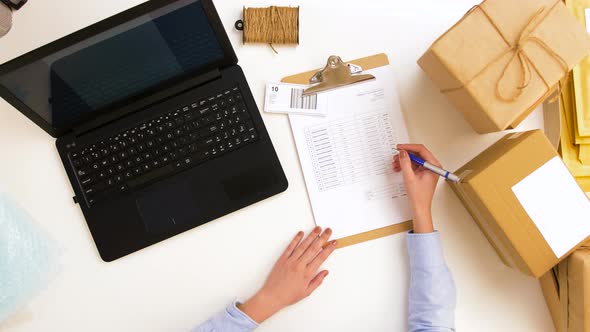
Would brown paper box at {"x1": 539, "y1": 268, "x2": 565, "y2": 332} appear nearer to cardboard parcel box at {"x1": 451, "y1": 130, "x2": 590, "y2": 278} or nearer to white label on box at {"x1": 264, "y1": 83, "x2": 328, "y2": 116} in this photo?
cardboard parcel box at {"x1": 451, "y1": 130, "x2": 590, "y2": 278}

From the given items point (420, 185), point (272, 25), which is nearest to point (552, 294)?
point (420, 185)

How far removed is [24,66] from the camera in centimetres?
57

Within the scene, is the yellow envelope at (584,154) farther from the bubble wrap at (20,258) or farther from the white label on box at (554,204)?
the bubble wrap at (20,258)

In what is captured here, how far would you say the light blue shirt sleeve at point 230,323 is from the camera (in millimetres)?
708

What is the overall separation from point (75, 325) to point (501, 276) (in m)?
0.80

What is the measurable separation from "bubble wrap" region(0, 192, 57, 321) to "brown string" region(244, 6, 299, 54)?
0.54 meters

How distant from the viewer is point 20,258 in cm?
73

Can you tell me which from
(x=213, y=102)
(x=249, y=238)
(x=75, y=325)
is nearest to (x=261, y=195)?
(x=249, y=238)

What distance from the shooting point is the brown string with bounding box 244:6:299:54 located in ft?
2.42

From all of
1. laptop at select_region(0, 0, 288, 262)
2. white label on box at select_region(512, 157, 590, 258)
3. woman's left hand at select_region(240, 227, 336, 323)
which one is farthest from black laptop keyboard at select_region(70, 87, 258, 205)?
white label on box at select_region(512, 157, 590, 258)

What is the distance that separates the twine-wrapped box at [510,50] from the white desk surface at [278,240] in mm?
142

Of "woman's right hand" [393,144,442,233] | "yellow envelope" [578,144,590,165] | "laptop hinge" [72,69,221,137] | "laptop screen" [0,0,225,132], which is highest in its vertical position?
"laptop screen" [0,0,225,132]

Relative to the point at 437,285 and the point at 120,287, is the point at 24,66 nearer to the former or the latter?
the point at 120,287

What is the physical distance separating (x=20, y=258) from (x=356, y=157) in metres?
0.65
